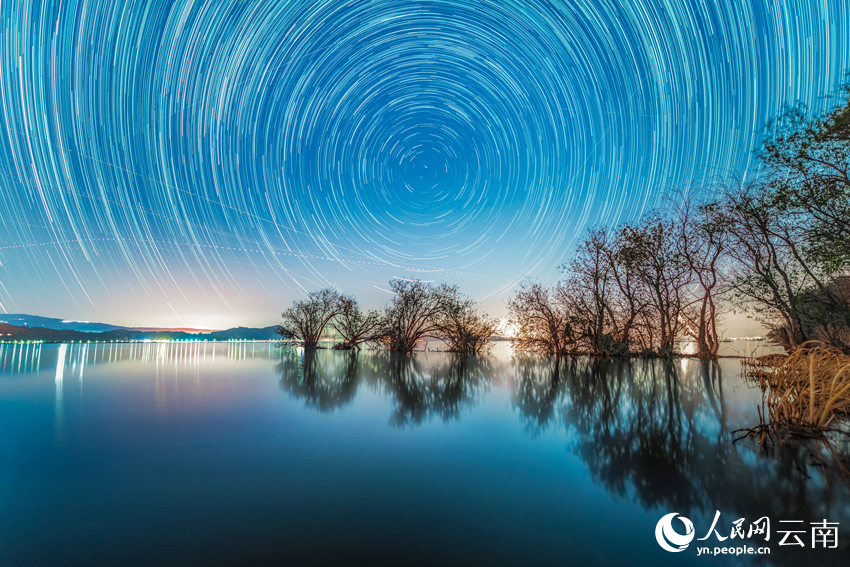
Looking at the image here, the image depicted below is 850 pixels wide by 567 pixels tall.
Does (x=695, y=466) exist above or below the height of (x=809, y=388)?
below

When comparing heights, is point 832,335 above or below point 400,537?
above

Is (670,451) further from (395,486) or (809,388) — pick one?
(395,486)

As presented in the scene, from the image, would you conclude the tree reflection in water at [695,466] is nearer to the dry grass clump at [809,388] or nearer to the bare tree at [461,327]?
the dry grass clump at [809,388]

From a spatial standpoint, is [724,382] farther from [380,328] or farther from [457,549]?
[380,328]

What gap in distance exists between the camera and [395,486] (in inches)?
111

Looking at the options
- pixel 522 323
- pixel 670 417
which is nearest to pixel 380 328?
pixel 522 323

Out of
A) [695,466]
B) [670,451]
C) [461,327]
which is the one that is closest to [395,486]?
[695,466]

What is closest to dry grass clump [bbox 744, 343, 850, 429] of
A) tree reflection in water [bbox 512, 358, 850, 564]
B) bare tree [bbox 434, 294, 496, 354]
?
tree reflection in water [bbox 512, 358, 850, 564]

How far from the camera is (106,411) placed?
579 cm

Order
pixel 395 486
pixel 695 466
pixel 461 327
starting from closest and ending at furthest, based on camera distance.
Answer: pixel 395 486 < pixel 695 466 < pixel 461 327

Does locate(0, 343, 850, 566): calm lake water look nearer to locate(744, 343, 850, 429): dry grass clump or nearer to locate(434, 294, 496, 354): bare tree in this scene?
locate(744, 343, 850, 429): dry grass clump

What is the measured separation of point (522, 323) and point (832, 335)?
1510 cm

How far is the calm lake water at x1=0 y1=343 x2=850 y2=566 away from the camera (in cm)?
191

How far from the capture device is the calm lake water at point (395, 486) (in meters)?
1.91
